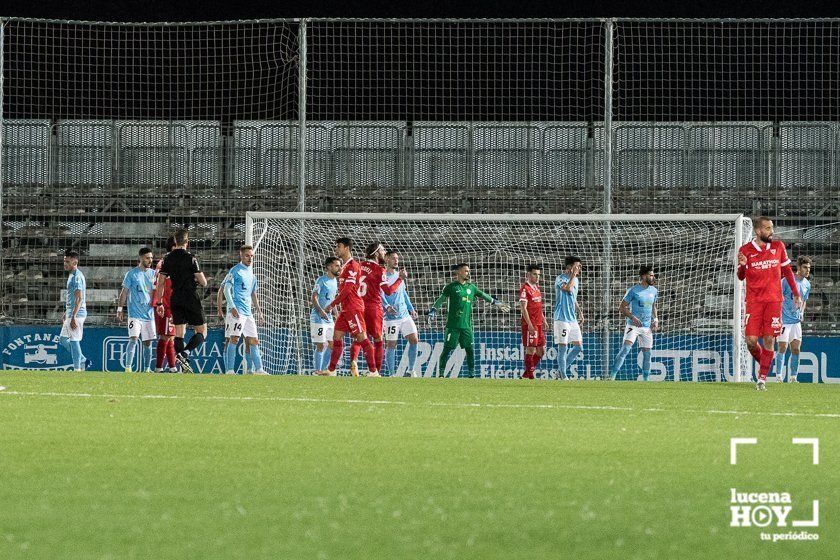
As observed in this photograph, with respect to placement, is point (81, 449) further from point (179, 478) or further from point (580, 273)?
point (580, 273)

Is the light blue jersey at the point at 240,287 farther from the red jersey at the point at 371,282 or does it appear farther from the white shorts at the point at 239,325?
the red jersey at the point at 371,282

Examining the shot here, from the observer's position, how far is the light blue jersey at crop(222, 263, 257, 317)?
658 inches

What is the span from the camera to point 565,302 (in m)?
18.3

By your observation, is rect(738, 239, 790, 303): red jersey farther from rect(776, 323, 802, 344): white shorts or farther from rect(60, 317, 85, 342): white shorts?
rect(60, 317, 85, 342): white shorts

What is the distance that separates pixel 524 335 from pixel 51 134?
8275 millimetres

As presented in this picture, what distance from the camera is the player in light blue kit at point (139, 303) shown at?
17.6m

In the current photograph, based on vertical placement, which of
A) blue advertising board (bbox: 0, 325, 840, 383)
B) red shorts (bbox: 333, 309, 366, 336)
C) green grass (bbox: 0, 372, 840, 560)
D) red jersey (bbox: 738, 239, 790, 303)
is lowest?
blue advertising board (bbox: 0, 325, 840, 383)

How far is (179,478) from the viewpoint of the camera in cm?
Answer: 509

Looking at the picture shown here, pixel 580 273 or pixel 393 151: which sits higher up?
pixel 393 151

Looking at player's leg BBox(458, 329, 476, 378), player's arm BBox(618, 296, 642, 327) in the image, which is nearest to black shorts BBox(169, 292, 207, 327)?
player's leg BBox(458, 329, 476, 378)

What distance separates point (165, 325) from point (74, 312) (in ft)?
4.69

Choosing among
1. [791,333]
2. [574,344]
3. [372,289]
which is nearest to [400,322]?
[372,289]

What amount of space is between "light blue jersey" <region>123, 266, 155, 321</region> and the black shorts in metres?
2.28

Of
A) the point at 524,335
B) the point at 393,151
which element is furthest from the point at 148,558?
the point at 393,151
